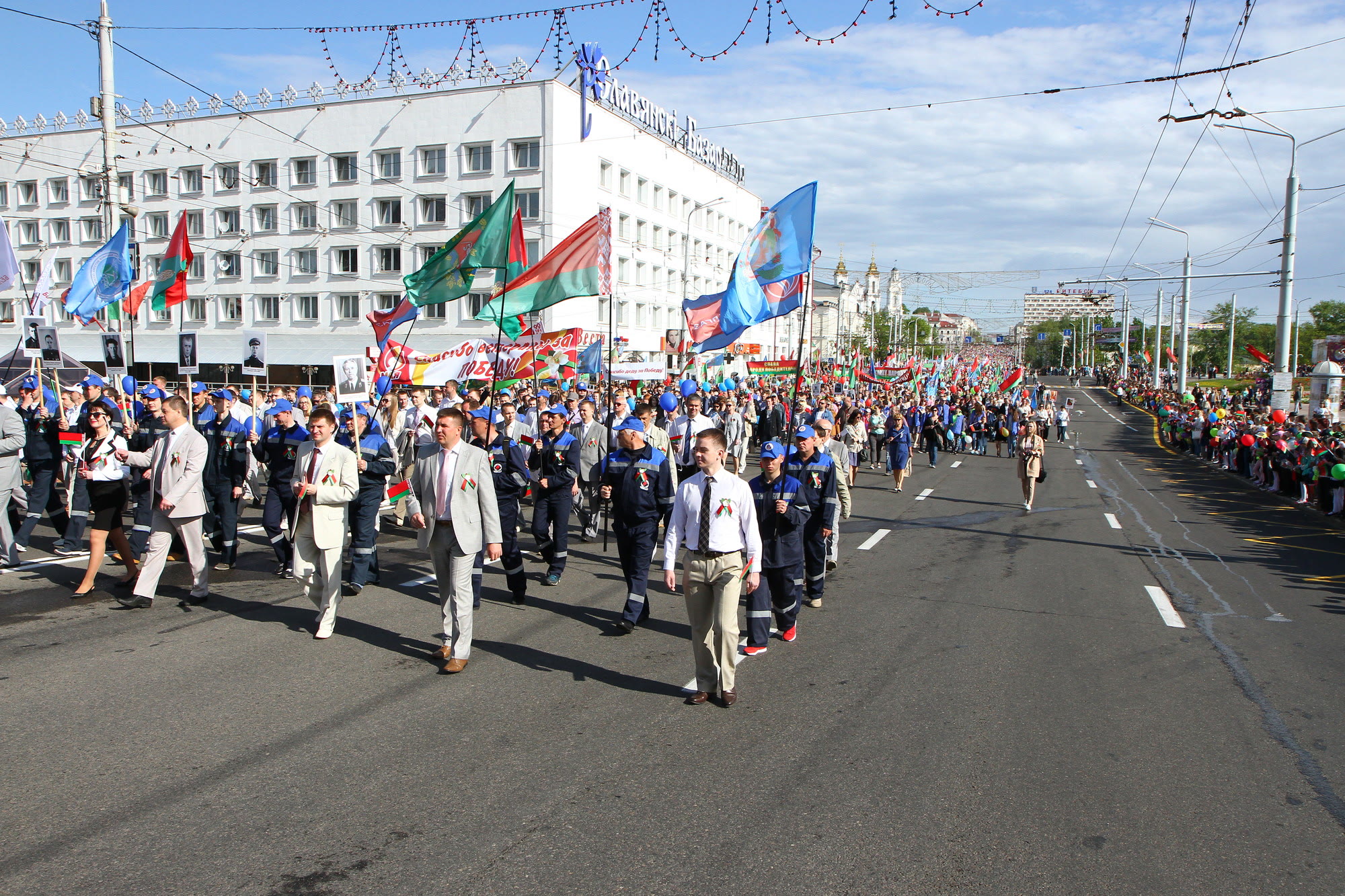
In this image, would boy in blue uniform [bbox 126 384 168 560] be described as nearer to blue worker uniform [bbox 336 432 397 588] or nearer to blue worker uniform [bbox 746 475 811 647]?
blue worker uniform [bbox 336 432 397 588]

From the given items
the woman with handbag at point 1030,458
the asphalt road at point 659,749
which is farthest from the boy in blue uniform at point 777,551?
the woman with handbag at point 1030,458

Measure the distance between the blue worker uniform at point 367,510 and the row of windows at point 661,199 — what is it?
3167cm

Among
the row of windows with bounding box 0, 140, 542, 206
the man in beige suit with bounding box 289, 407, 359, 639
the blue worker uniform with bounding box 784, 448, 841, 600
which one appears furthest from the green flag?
the row of windows with bounding box 0, 140, 542, 206

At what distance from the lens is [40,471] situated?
1055 cm

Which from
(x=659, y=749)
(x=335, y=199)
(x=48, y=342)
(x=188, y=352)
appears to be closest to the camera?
(x=659, y=749)

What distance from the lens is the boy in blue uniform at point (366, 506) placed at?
849cm

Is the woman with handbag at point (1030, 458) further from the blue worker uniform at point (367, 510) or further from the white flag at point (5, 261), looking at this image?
the white flag at point (5, 261)

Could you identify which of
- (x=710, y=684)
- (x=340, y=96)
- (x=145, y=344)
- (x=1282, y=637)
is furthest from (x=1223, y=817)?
(x=145, y=344)

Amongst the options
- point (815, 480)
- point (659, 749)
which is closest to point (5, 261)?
point (815, 480)

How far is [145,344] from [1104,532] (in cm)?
4800

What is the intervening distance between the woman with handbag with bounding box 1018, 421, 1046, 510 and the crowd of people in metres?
6.44

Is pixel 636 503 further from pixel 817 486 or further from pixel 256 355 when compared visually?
pixel 256 355

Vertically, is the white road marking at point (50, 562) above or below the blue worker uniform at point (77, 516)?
below

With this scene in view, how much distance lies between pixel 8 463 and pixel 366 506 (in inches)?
148
